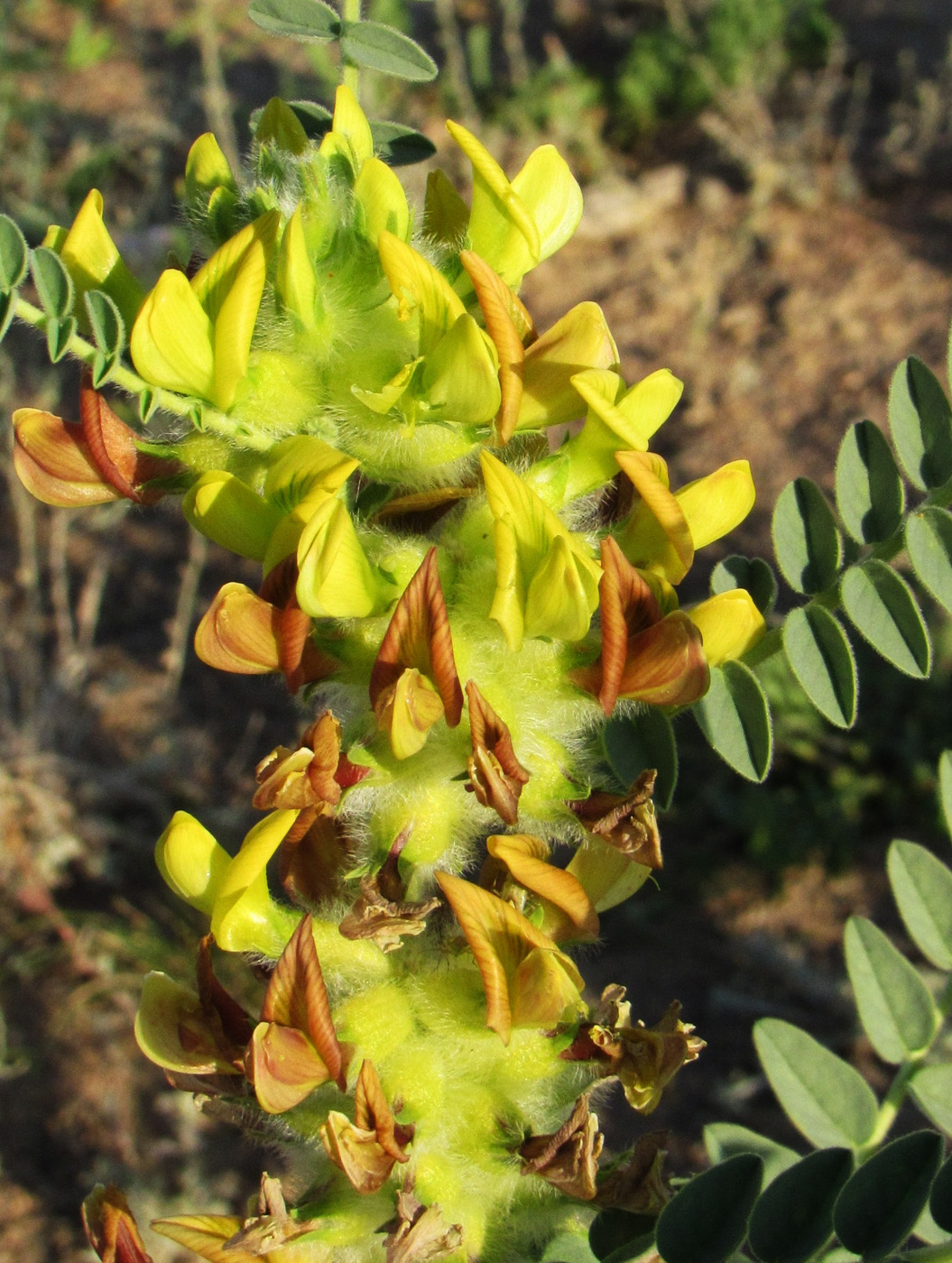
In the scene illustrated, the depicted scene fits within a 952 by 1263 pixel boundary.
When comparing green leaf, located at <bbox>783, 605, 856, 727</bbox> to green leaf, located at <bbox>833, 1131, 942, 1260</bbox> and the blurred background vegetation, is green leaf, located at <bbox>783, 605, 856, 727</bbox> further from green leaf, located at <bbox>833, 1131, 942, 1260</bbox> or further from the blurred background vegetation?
the blurred background vegetation

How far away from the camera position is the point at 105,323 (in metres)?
1.20

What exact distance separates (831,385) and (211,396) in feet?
13.3

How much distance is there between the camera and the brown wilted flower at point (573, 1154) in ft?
4.18

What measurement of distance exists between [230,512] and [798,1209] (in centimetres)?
94

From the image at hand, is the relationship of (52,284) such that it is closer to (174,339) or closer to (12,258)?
(12,258)

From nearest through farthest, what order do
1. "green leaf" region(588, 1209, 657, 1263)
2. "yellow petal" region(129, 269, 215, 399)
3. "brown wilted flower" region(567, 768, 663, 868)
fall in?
"yellow petal" region(129, 269, 215, 399) < "brown wilted flower" region(567, 768, 663, 868) < "green leaf" region(588, 1209, 657, 1263)

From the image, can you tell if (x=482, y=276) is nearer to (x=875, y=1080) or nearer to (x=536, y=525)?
(x=536, y=525)

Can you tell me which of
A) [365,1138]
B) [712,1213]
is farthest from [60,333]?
[712,1213]

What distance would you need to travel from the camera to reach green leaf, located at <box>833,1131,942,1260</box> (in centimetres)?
123

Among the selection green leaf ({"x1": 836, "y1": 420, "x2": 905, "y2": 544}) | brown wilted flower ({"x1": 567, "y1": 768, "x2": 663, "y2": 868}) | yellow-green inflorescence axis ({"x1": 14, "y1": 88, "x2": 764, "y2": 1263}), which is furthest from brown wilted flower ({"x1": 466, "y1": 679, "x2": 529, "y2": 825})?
green leaf ({"x1": 836, "y1": 420, "x2": 905, "y2": 544})

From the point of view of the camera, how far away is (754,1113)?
3.38 metres

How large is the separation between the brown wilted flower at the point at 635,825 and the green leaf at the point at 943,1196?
42 cm

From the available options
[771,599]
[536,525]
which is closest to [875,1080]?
[771,599]

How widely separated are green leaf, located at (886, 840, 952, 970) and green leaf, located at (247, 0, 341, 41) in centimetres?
135
